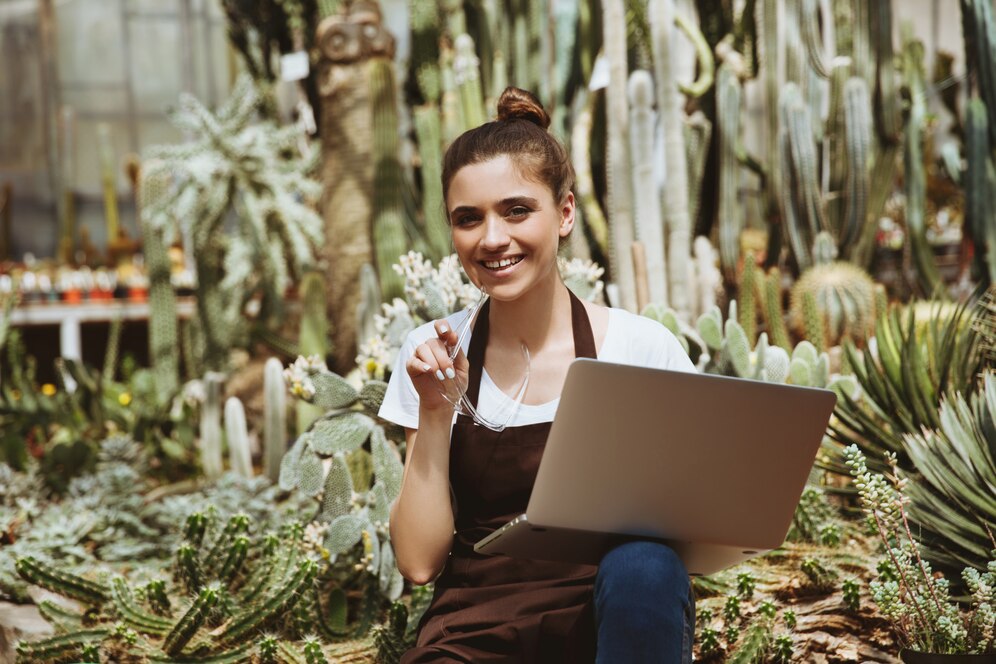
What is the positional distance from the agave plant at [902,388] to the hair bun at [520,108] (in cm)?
157

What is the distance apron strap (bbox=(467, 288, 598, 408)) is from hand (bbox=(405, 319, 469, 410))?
0.08m

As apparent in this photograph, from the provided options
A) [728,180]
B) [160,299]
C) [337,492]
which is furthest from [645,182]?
[160,299]

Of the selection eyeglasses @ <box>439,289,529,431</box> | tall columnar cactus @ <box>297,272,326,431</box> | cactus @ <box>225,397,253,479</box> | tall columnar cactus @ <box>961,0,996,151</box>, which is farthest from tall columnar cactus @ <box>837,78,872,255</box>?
eyeglasses @ <box>439,289,529,431</box>

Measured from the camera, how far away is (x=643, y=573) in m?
1.50

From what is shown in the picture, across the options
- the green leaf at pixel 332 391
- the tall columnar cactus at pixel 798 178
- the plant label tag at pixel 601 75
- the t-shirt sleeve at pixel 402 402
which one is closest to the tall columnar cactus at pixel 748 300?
the tall columnar cactus at pixel 798 178

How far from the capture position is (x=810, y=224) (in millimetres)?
5109

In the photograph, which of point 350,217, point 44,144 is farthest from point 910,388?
point 44,144

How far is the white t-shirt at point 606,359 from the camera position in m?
1.80

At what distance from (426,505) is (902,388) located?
79.7 inches

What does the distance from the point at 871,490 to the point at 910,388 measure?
122cm

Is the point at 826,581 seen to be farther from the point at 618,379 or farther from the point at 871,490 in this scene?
the point at 618,379

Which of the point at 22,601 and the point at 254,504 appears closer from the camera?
the point at 22,601

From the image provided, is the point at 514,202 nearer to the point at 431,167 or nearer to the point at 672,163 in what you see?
the point at 672,163

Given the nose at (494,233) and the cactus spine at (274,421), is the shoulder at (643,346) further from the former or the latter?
the cactus spine at (274,421)
